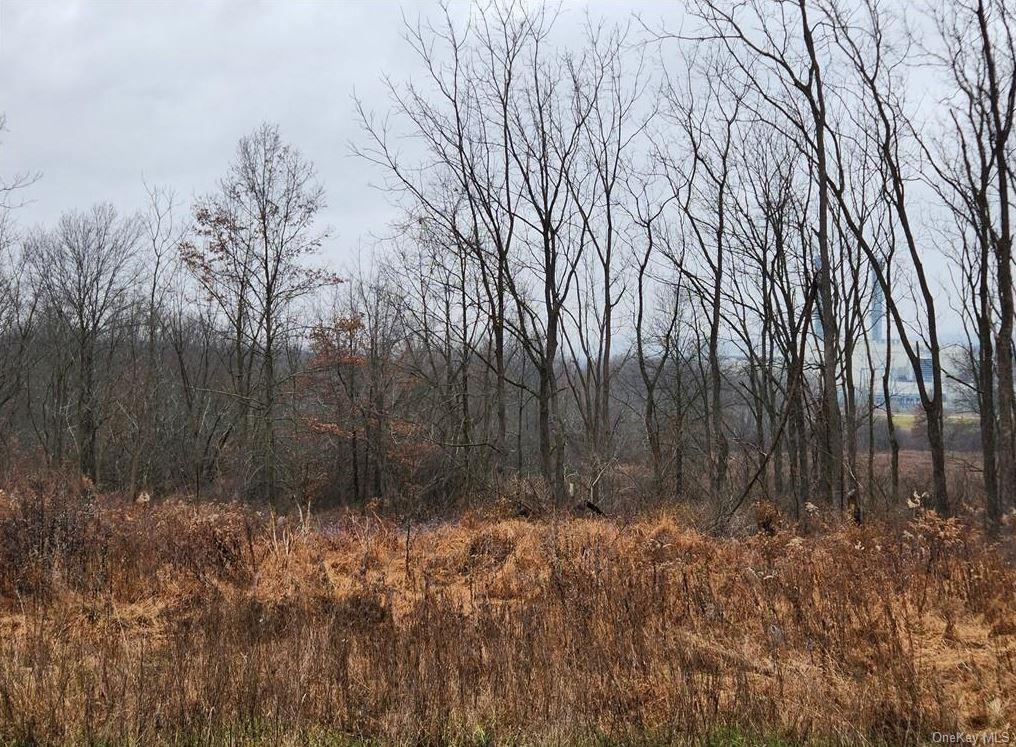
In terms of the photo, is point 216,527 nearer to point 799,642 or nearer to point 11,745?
point 11,745

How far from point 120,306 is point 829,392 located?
1073 inches

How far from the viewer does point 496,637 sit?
15.3ft

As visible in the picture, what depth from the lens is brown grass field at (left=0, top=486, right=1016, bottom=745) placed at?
3.57m

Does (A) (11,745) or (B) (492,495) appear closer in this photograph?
(A) (11,745)

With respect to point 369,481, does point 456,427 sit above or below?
above

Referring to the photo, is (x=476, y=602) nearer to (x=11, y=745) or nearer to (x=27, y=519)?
(x=11, y=745)

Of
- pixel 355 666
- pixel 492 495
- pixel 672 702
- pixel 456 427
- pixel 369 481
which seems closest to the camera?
pixel 672 702

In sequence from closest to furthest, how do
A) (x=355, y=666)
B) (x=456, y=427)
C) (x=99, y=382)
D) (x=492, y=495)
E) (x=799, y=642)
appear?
(x=355, y=666) < (x=799, y=642) < (x=492, y=495) < (x=456, y=427) < (x=99, y=382)

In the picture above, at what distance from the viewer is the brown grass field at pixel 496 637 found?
3568 millimetres

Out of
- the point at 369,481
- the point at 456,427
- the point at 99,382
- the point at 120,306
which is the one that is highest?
the point at 120,306

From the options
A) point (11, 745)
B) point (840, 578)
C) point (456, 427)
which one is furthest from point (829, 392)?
point (456, 427)

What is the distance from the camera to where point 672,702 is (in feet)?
12.3

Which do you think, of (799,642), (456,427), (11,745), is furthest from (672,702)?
(456,427)

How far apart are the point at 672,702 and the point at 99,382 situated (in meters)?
28.6
